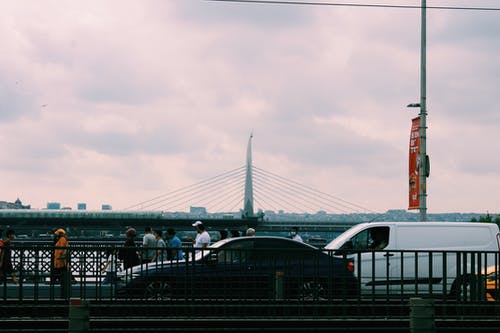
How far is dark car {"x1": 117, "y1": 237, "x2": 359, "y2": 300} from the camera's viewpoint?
1309cm

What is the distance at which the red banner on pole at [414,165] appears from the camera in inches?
1248

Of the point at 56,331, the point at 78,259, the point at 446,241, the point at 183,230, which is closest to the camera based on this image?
the point at 56,331

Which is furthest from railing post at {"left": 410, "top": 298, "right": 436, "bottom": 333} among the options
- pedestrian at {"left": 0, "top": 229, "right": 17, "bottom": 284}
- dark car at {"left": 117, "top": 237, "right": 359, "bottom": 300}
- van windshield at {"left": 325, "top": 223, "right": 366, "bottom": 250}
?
van windshield at {"left": 325, "top": 223, "right": 366, "bottom": 250}

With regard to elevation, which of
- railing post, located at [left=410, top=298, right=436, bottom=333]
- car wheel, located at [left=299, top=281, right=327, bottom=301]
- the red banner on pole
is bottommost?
railing post, located at [left=410, top=298, right=436, bottom=333]

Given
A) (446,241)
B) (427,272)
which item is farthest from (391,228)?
(427,272)

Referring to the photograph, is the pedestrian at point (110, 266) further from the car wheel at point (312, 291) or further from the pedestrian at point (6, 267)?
the car wheel at point (312, 291)

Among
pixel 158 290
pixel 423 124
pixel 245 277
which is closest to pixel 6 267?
pixel 158 290

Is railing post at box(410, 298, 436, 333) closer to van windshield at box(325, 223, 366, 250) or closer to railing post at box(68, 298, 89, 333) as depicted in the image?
railing post at box(68, 298, 89, 333)

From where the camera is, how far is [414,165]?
32.3 meters

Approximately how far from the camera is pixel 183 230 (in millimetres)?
134500

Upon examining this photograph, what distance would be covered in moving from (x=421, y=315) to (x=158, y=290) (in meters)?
3.20

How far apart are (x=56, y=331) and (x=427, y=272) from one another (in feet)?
15.5

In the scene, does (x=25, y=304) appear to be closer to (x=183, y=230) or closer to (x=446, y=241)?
(x=446, y=241)

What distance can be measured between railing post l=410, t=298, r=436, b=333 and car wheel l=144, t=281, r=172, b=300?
9.89ft
